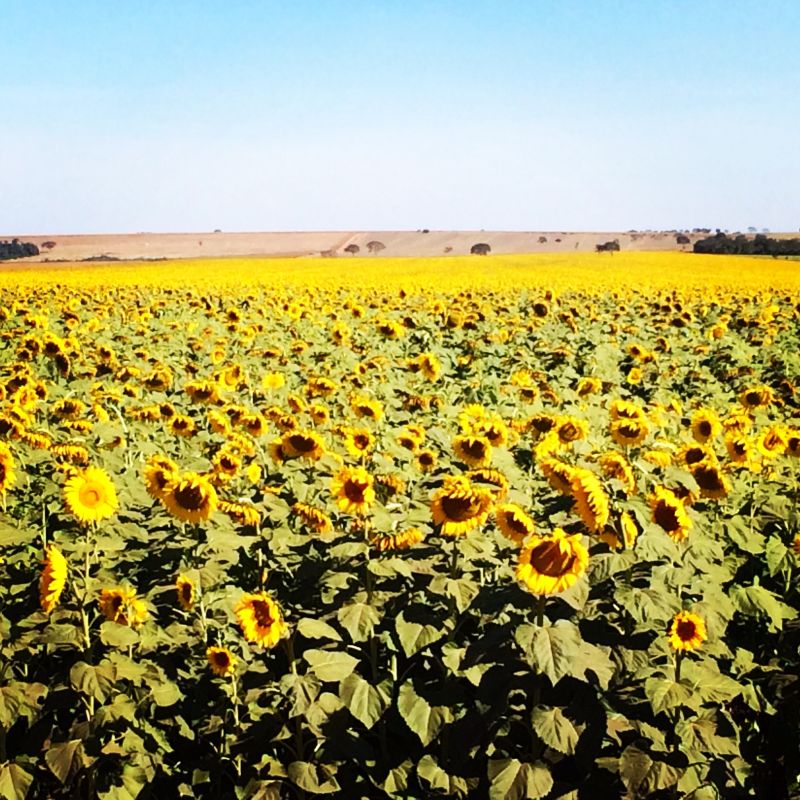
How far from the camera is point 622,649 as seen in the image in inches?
127

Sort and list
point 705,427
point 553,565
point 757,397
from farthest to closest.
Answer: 1. point 757,397
2. point 705,427
3. point 553,565

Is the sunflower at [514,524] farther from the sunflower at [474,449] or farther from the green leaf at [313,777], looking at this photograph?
the green leaf at [313,777]

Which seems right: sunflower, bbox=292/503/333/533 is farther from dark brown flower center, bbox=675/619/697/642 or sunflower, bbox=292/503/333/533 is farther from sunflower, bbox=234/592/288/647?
dark brown flower center, bbox=675/619/697/642

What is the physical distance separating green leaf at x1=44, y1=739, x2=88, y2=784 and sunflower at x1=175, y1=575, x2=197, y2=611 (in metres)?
0.77

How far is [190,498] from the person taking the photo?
3.82 m

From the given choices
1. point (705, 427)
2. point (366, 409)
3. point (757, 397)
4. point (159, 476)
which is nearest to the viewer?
point (159, 476)

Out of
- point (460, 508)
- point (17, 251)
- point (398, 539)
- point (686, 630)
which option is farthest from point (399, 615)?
point (17, 251)

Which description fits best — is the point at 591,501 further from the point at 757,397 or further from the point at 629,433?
the point at 757,397

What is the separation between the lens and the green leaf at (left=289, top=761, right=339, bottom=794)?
11.0 feet

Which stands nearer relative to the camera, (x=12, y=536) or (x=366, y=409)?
(x=12, y=536)

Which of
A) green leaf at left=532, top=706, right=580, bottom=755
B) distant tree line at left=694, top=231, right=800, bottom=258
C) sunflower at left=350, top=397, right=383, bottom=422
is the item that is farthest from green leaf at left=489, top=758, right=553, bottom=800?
distant tree line at left=694, top=231, right=800, bottom=258

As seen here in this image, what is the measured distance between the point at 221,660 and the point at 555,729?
170 centimetres

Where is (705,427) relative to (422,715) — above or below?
above

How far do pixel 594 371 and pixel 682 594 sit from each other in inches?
265
